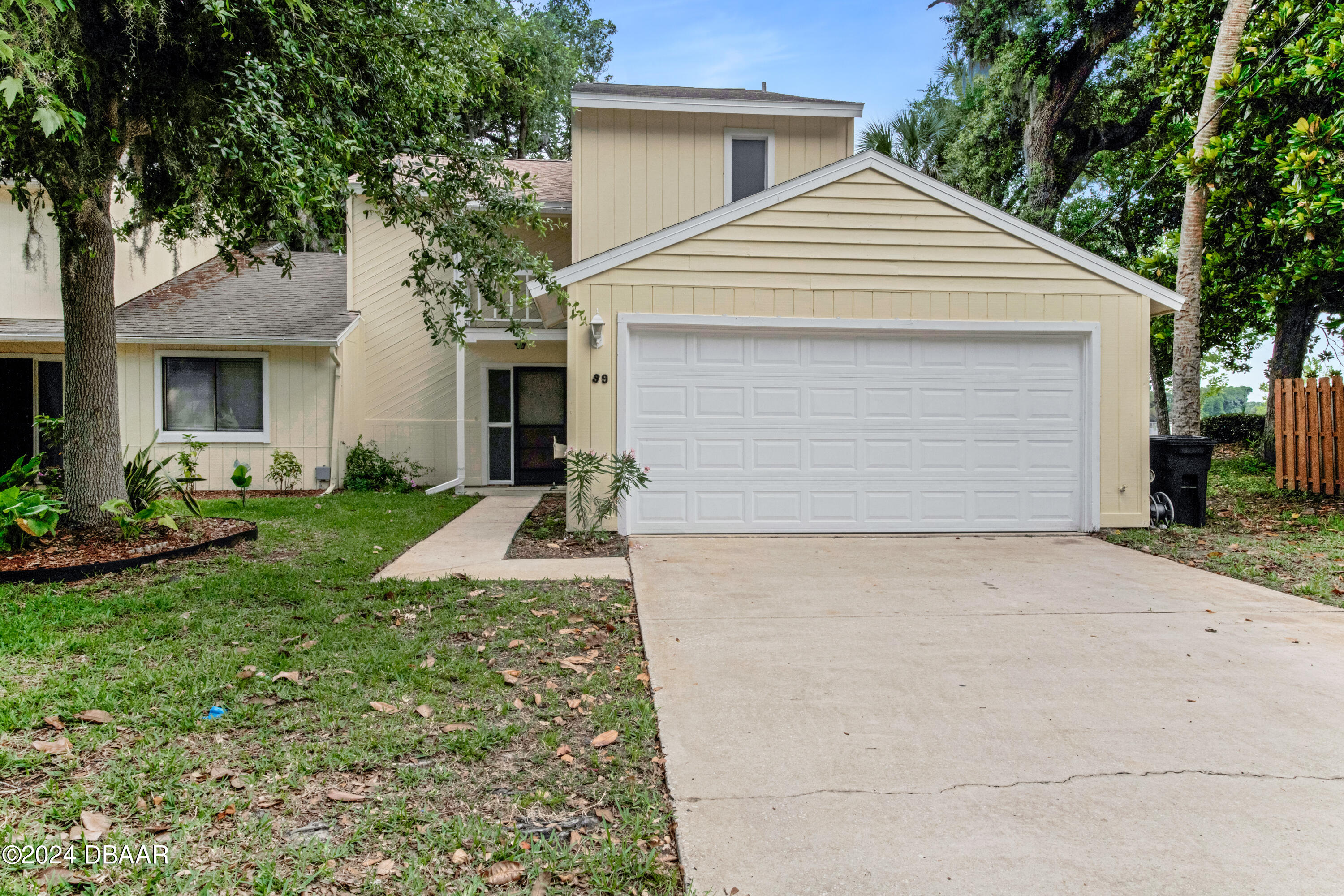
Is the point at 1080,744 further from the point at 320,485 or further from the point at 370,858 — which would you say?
the point at 320,485

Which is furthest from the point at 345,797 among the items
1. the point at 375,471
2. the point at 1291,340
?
the point at 1291,340

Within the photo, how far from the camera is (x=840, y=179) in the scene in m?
7.60

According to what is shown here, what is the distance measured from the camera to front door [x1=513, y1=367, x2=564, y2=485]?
494 inches

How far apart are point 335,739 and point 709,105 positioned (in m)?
10.7

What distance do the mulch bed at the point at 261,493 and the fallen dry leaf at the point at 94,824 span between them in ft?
30.1

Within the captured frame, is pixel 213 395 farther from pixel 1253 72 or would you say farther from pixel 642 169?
pixel 1253 72

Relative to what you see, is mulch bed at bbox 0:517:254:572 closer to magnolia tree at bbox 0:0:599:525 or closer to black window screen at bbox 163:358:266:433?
magnolia tree at bbox 0:0:599:525

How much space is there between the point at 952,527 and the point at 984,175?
1247 centimetres

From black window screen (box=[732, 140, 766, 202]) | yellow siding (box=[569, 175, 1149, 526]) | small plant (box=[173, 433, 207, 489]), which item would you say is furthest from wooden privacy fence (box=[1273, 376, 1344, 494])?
small plant (box=[173, 433, 207, 489])

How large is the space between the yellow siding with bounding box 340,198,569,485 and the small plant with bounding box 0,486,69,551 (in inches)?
262

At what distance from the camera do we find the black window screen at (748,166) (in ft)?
38.4

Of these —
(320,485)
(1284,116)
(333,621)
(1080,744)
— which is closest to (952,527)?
(1080,744)

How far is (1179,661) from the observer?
12.8 ft

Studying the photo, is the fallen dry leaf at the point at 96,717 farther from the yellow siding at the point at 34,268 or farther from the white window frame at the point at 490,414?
the yellow siding at the point at 34,268
